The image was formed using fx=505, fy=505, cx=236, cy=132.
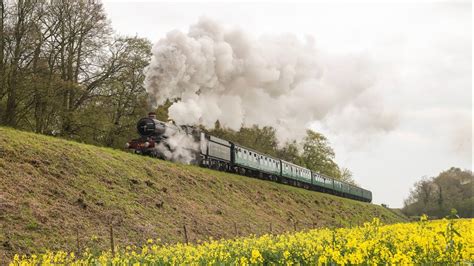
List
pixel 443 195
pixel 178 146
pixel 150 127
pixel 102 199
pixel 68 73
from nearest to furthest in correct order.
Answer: pixel 102 199 → pixel 150 127 → pixel 178 146 → pixel 68 73 → pixel 443 195

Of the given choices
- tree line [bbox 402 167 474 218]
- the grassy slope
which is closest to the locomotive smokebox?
the grassy slope

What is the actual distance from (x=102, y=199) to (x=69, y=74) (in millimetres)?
20809

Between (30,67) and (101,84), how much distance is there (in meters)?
7.14

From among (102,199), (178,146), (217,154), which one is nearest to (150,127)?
(178,146)

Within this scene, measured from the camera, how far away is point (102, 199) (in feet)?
71.5

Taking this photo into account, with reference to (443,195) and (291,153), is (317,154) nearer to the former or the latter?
(291,153)

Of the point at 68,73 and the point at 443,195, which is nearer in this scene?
the point at 68,73

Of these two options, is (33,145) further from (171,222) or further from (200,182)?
(200,182)

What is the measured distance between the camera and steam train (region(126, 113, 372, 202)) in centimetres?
3294

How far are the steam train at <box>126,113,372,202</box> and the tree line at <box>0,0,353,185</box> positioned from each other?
2.37 m

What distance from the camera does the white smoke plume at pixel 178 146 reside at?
33781 mm

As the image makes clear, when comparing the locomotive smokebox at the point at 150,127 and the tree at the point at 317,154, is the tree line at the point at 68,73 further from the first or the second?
the tree at the point at 317,154

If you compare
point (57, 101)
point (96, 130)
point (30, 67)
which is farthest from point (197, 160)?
point (30, 67)

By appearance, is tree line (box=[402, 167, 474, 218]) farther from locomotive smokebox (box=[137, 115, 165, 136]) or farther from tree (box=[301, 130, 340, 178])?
locomotive smokebox (box=[137, 115, 165, 136])
